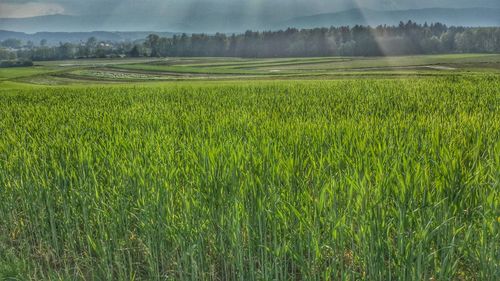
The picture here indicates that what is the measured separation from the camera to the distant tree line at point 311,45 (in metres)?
111

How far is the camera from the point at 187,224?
3783mm

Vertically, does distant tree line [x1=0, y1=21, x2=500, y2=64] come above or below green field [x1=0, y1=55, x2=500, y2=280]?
above

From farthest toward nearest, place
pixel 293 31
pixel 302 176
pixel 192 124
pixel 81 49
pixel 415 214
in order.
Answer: pixel 293 31
pixel 81 49
pixel 192 124
pixel 302 176
pixel 415 214

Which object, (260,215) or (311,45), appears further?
(311,45)

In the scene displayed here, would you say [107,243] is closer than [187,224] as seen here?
No

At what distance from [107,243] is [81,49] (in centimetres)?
12506

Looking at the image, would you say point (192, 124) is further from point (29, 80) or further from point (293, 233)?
point (29, 80)

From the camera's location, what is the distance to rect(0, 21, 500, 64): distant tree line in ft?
364

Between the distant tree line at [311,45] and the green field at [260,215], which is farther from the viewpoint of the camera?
the distant tree line at [311,45]

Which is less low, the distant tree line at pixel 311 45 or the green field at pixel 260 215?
the distant tree line at pixel 311 45

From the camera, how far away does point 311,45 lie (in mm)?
122562

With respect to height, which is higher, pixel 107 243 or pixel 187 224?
pixel 187 224

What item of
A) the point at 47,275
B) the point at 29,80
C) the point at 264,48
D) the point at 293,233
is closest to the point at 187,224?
the point at 293,233

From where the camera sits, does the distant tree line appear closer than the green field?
No
